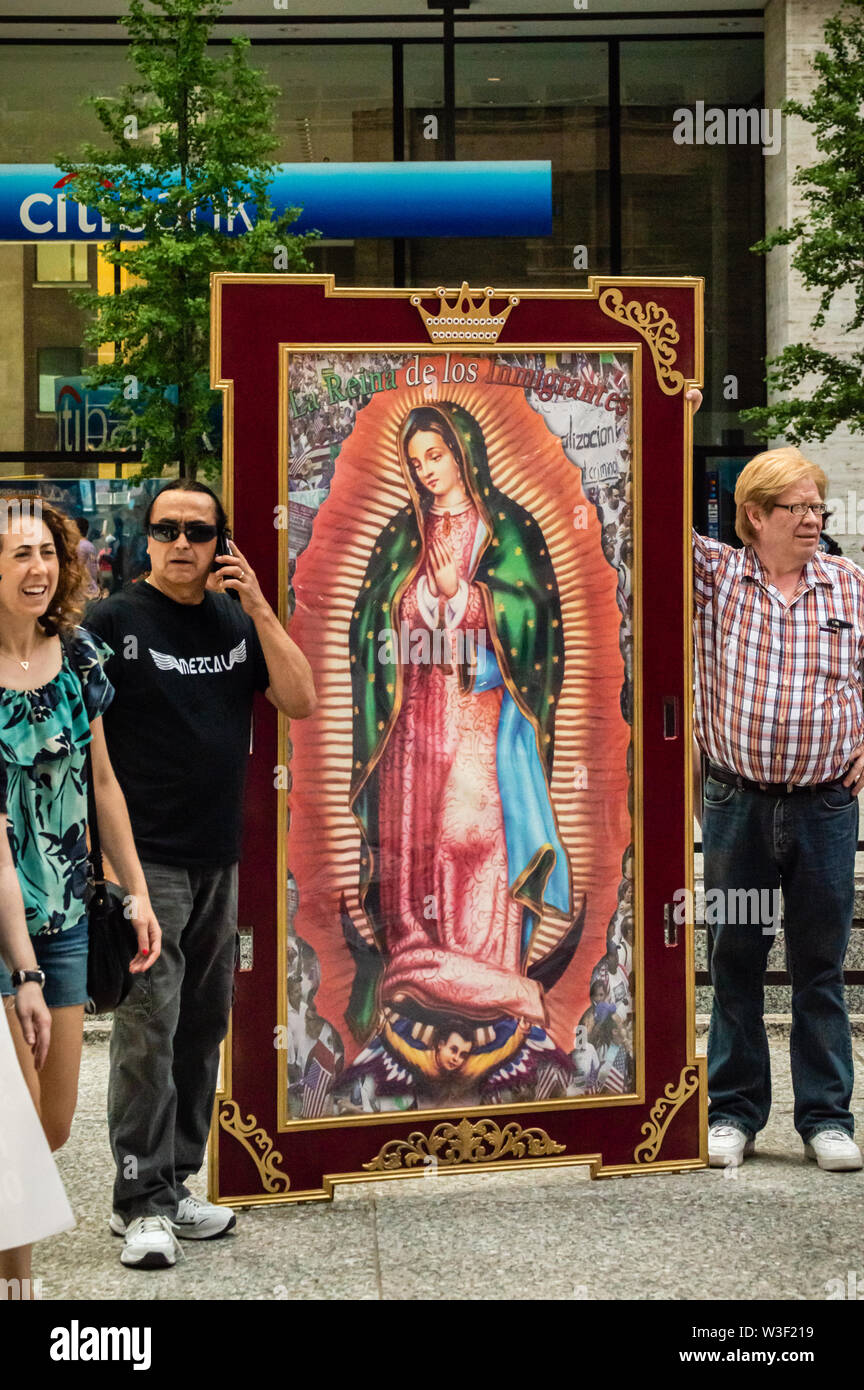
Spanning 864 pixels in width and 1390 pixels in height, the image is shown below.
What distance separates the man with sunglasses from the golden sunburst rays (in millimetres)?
312

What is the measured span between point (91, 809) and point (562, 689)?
1.51 metres

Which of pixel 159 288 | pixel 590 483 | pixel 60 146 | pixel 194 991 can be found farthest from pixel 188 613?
pixel 60 146

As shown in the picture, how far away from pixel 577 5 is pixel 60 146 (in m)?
4.97

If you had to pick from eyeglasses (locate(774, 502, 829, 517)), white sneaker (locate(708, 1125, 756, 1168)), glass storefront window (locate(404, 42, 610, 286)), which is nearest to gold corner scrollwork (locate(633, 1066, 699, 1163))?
white sneaker (locate(708, 1125, 756, 1168))

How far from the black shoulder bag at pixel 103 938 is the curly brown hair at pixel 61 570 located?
0.24ft

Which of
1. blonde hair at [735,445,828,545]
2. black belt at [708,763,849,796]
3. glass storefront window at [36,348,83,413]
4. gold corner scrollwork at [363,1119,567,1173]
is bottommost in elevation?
gold corner scrollwork at [363,1119,567,1173]

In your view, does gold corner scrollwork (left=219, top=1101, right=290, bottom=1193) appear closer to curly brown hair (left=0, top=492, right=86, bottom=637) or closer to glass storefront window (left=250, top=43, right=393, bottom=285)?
curly brown hair (left=0, top=492, right=86, bottom=637)

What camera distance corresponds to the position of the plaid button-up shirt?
466 centimetres

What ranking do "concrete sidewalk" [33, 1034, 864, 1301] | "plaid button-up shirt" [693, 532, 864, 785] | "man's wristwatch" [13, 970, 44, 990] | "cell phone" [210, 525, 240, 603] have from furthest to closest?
"plaid button-up shirt" [693, 532, 864, 785] → "cell phone" [210, 525, 240, 603] → "concrete sidewalk" [33, 1034, 864, 1301] → "man's wristwatch" [13, 970, 44, 990]

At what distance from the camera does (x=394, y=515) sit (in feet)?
14.4

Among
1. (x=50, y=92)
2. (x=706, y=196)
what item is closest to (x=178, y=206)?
(x=50, y=92)

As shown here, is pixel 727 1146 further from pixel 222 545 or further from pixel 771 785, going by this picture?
pixel 222 545

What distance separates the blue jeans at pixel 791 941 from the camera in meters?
4.71

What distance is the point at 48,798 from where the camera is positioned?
11.1 feet
